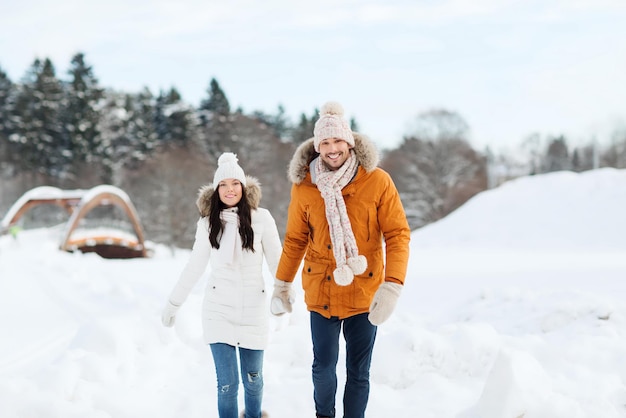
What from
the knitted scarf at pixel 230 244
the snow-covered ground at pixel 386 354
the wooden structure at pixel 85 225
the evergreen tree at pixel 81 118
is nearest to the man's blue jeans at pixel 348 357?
the knitted scarf at pixel 230 244

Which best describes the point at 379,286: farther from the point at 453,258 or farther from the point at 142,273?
the point at 453,258

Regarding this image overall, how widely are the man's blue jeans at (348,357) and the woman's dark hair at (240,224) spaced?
24.0 inches

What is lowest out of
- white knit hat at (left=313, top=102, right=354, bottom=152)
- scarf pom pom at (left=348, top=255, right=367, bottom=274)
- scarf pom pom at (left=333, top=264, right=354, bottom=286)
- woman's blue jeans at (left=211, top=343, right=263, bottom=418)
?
woman's blue jeans at (left=211, top=343, right=263, bottom=418)

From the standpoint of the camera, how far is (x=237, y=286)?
320 cm

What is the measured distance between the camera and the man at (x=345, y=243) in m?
2.84

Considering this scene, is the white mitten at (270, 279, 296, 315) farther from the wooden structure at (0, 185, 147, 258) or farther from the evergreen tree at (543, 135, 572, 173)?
the evergreen tree at (543, 135, 572, 173)

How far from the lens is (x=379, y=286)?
288 centimetres

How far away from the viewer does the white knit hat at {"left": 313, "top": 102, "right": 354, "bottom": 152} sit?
2904 millimetres

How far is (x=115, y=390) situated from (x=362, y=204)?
2.31m

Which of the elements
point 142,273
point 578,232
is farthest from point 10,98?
point 578,232

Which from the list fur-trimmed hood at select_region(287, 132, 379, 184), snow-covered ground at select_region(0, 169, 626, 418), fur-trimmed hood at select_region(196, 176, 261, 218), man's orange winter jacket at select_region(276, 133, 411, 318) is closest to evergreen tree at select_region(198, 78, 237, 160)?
snow-covered ground at select_region(0, 169, 626, 418)

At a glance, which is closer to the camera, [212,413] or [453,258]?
[212,413]

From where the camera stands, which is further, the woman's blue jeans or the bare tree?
the bare tree

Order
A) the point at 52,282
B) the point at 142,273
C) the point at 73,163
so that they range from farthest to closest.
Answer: the point at 73,163
the point at 142,273
the point at 52,282
